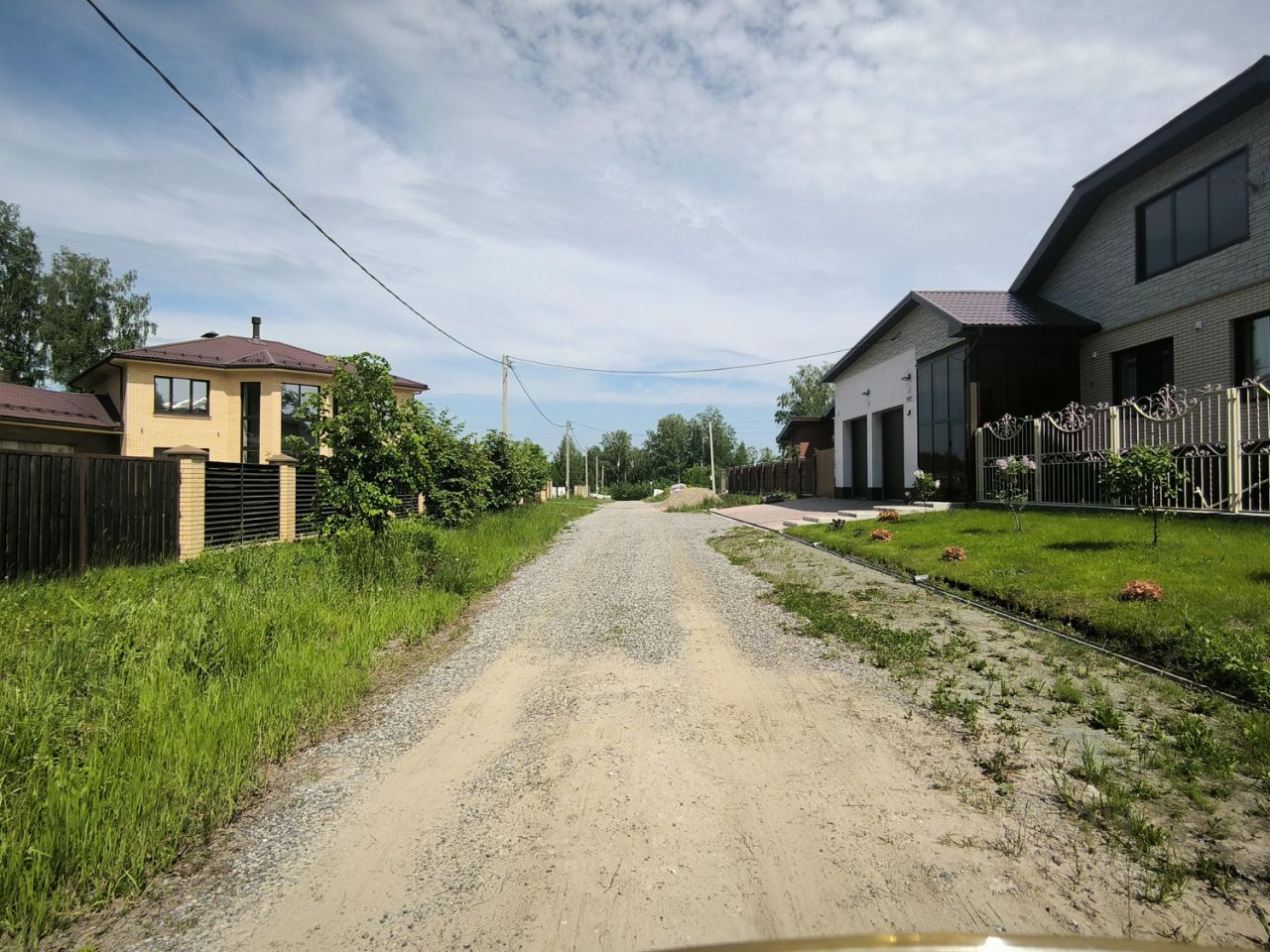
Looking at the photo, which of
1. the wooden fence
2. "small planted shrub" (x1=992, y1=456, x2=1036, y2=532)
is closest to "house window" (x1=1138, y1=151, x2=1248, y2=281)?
"small planted shrub" (x1=992, y1=456, x2=1036, y2=532)

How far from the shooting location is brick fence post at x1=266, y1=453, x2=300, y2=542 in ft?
45.2

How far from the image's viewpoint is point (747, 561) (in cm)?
1162

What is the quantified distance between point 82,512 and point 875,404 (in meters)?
19.5

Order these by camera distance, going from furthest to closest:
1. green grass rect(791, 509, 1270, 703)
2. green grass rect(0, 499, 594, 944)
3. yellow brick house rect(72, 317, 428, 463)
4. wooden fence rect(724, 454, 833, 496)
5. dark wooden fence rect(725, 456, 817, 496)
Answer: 1. dark wooden fence rect(725, 456, 817, 496)
2. wooden fence rect(724, 454, 833, 496)
3. yellow brick house rect(72, 317, 428, 463)
4. green grass rect(791, 509, 1270, 703)
5. green grass rect(0, 499, 594, 944)

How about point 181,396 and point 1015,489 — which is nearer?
point 1015,489

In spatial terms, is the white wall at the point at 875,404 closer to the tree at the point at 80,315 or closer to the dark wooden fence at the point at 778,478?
the dark wooden fence at the point at 778,478

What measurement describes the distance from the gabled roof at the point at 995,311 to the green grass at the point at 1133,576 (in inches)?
195

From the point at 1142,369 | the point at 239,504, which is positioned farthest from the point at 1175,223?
the point at 239,504

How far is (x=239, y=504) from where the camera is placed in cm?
1262

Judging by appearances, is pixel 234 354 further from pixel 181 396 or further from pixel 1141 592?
pixel 1141 592

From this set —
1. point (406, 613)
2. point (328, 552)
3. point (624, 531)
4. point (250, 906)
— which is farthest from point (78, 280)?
point (250, 906)

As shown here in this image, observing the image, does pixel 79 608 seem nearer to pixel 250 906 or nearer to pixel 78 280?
pixel 250 906

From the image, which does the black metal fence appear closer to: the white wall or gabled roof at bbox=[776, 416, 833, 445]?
the white wall

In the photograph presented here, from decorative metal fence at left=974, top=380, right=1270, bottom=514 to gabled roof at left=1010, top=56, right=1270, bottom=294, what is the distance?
4548 mm
